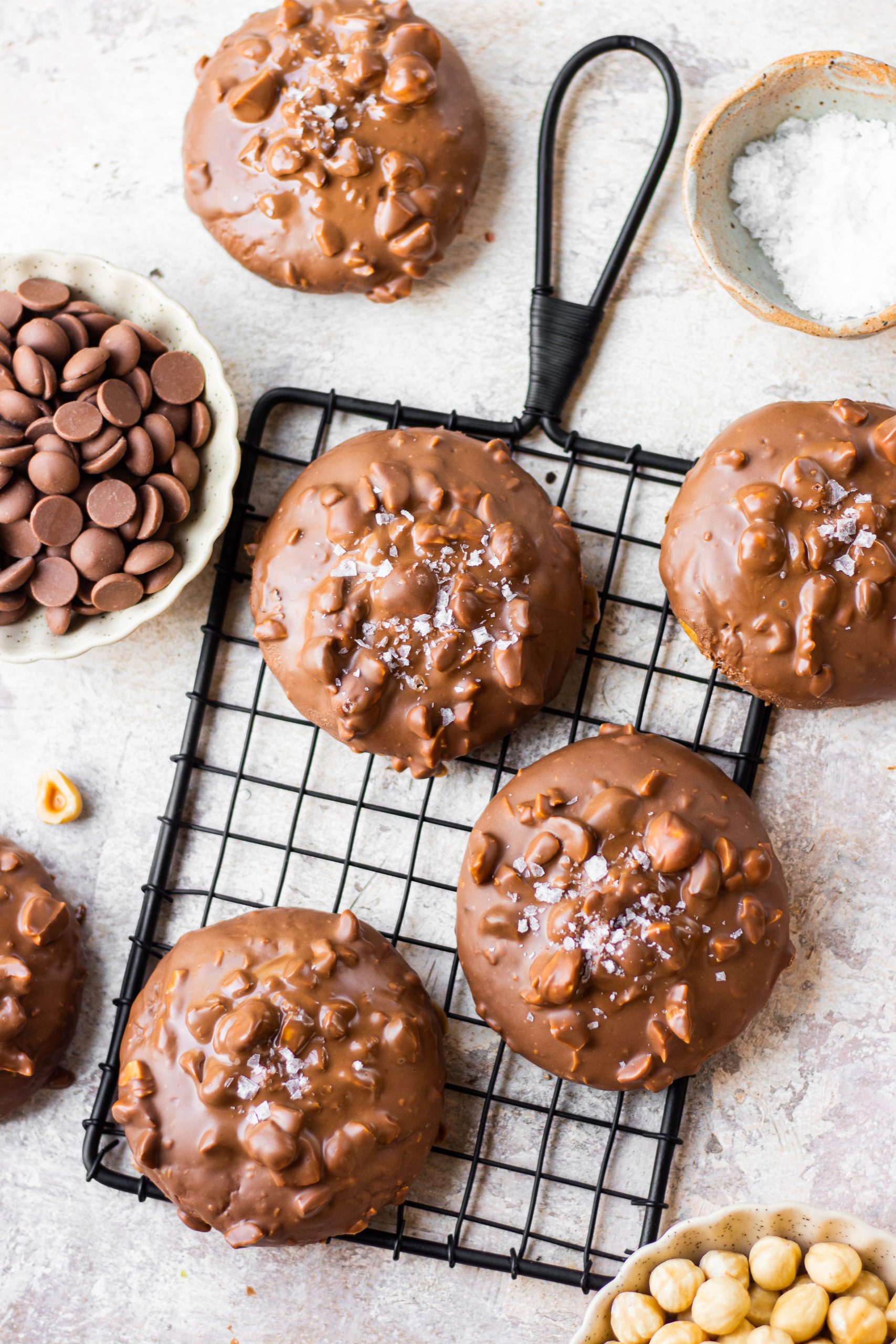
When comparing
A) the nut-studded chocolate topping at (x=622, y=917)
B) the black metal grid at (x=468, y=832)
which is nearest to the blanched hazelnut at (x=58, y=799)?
the black metal grid at (x=468, y=832)

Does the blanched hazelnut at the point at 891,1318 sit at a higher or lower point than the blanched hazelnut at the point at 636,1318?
higher

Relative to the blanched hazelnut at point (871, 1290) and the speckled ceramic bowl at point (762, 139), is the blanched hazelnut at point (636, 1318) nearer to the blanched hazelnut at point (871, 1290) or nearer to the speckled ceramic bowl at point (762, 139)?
the blanched hazelnut at point (871, 1290)

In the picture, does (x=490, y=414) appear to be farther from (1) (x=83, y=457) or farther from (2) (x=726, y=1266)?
(2) (x=726, y=1266)

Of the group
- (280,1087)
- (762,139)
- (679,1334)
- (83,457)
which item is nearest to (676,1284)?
(679,1334)

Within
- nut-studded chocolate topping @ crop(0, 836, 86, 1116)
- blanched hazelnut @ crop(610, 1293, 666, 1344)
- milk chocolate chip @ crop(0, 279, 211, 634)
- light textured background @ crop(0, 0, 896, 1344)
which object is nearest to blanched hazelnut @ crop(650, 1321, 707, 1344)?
blanched hazelnut @ crop(610, 1293, 666, 1344)

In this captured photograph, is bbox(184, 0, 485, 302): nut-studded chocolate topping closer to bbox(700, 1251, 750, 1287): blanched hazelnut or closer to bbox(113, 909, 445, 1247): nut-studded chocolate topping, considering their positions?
bbox(113, 909, 445, 1247): nut-studded chocolate topping

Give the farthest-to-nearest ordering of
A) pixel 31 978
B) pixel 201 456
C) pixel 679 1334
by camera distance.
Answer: pixel 201 456 → pixel 31 978 → pixel 679 1334

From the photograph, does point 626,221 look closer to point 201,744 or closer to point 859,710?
point 859,710
